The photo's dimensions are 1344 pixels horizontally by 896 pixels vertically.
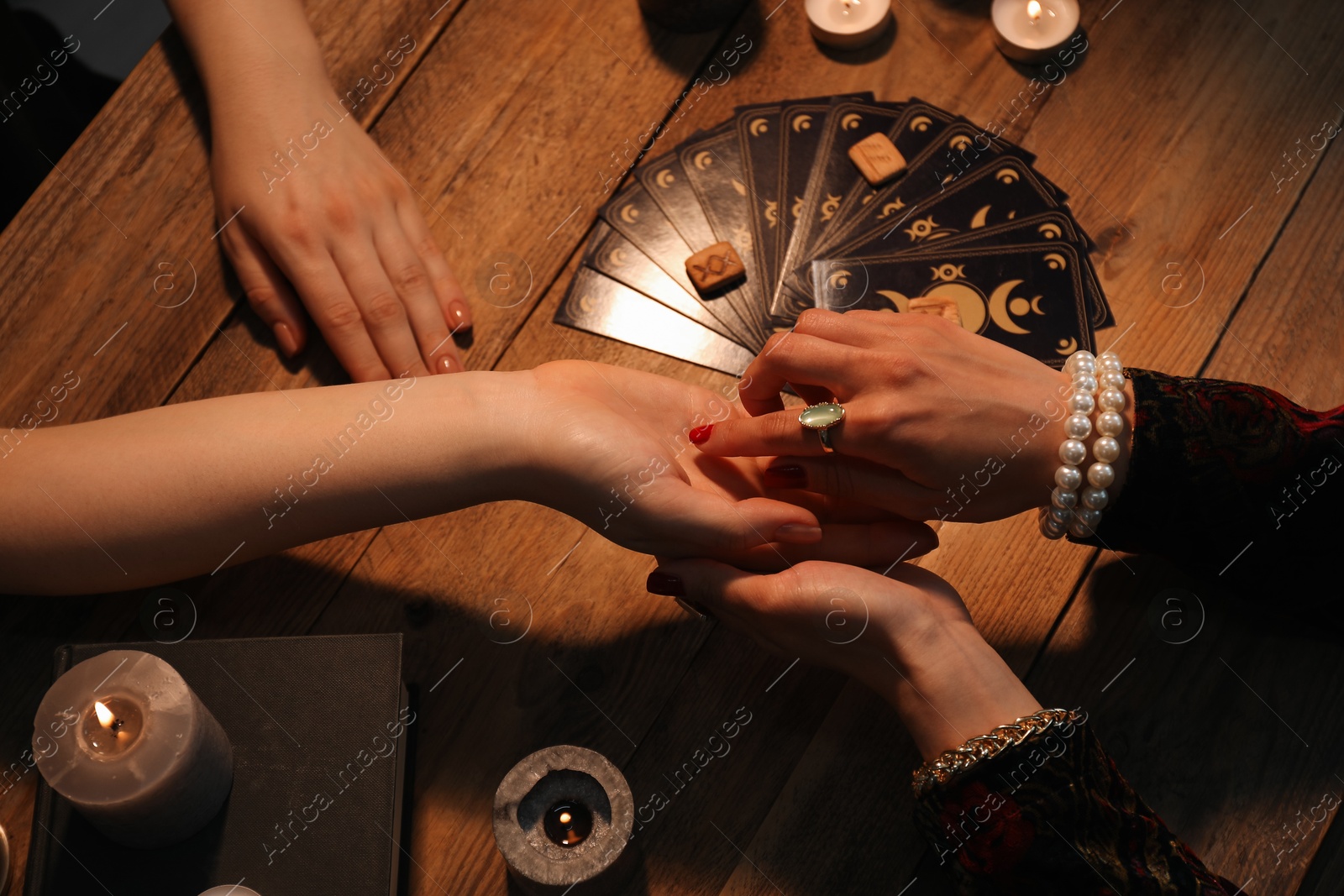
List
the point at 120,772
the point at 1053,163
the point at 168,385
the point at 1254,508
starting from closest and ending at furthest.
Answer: the point at 120,772 → the point at 1254,508 → the point at 168,385 → the point at 1053,163

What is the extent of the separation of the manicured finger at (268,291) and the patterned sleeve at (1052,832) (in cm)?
87

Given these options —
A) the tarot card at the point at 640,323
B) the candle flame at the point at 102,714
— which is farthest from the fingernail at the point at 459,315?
the candle flame at the point at 102,714

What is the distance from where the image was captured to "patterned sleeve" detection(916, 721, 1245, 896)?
0.82 metres

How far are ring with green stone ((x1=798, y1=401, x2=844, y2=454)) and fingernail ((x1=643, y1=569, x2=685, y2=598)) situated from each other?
21cm

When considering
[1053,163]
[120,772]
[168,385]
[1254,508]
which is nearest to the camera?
[120,772]

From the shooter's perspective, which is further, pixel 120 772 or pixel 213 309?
pixel 213 309

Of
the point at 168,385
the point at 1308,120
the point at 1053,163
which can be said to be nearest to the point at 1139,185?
the point at 1053,163

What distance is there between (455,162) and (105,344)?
0.48 metres

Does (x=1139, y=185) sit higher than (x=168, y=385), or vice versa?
(x=168, y=385)

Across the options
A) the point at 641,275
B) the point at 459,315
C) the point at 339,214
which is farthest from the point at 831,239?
the point at 339,214

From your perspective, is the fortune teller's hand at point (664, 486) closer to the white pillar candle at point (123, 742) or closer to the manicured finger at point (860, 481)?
the manicured finger at point (860, 481)

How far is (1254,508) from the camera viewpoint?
0.93m

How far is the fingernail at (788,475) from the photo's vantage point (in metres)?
1.00

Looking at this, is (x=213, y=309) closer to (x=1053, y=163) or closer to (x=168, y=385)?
(x=168, y=385)
